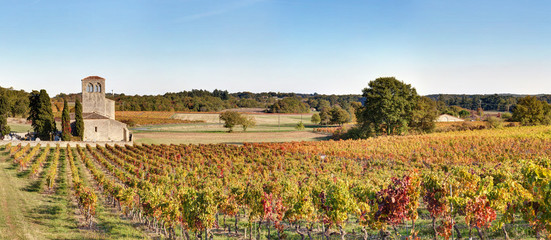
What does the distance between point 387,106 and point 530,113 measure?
3538cm

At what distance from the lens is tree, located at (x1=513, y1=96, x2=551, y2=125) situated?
69188mm

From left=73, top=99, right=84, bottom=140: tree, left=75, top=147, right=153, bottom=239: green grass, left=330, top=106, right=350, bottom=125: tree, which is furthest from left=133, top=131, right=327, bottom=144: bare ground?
left=75, top=147, right=153, bottom=239: green grass

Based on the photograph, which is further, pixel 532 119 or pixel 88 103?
pixel 532 119

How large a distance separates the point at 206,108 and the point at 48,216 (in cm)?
13587

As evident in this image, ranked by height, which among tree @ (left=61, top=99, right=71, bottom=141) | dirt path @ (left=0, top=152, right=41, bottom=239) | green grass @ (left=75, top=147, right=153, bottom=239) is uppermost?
tree @ (left=61, top=99, right=71, bottom=141)

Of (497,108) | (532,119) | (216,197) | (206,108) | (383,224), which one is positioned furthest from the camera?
(497,108)

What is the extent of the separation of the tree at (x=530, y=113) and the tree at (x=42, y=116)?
263 feet

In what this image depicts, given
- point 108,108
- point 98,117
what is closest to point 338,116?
point 108,108

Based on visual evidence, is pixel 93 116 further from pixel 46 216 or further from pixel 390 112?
pixel 390 112

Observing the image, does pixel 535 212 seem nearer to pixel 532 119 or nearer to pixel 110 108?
pixel 110 108

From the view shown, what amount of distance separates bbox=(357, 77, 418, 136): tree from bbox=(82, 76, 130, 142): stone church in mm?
36789

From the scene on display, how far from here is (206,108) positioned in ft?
502

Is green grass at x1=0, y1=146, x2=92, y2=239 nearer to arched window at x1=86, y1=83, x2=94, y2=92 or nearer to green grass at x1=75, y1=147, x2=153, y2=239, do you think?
green grass at x1=75, y1=147, x2=153, y2=239

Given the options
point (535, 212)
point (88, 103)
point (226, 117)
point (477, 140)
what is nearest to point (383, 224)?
point (535, 212)
